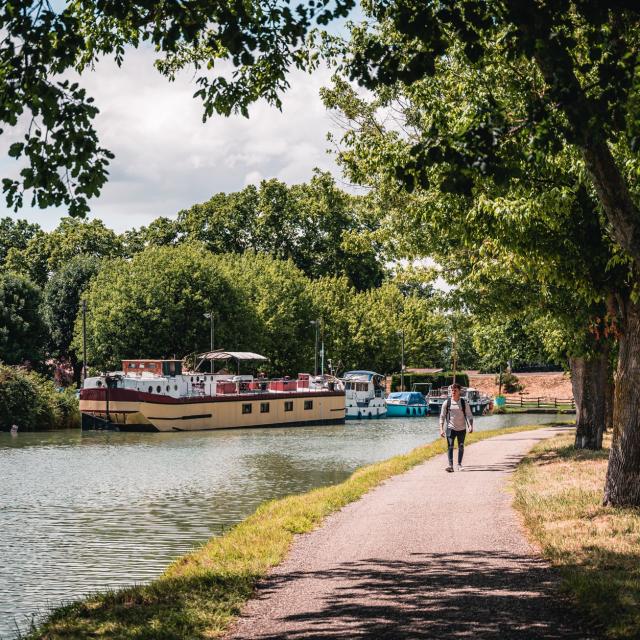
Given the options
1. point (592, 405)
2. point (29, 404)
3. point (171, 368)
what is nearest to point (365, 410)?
point (171, 368)

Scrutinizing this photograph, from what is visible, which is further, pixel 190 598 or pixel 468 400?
pixel 468 400

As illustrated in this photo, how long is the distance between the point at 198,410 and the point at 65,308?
25216 millimetres

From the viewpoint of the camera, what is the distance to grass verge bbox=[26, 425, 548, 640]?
28.7 ft

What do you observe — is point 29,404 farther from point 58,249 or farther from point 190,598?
point 190,598

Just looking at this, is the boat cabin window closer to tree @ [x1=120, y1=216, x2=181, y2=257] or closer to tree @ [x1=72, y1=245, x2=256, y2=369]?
tree @ [x1=72, y1=245, x2=256, y2=369]

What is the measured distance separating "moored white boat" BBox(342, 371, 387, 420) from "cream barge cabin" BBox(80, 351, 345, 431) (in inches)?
244

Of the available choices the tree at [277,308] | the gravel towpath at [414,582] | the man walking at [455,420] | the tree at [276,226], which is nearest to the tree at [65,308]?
the tree at [277,308]

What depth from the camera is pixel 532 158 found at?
10234 millimetres

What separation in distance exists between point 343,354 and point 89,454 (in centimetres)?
5270

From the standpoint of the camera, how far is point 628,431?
14320mm

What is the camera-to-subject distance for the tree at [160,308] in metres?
65.2

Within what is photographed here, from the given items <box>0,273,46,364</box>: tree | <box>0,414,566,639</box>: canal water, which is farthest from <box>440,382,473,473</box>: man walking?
<box>0,273,46,364</box>: tree

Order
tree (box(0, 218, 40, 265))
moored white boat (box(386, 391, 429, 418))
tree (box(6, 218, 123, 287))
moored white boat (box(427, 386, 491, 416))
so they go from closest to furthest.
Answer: moored white boat (box(386, 391, 429, 418)) < moored white boat (box(427, 386, 491, 416)) < tree (box(6, 218, 123, 287)) < tree (box(0, 218, 40, 265))

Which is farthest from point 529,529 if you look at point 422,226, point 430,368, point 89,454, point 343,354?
point 430,368
